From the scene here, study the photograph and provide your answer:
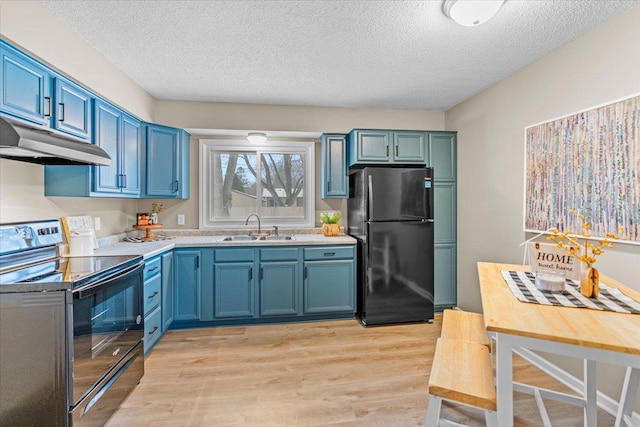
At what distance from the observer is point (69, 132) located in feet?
6.54

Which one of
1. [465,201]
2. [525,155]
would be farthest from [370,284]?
[525,155]

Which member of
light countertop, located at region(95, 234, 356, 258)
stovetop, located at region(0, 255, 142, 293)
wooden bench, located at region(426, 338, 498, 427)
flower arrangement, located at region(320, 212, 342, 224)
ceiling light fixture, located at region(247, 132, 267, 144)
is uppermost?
ceiling light fixture, located at region(247, 132, 267, 144)

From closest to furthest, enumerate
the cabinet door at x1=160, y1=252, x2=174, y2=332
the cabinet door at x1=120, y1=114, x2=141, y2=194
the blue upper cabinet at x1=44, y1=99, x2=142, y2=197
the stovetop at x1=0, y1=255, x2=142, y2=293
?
1. the stovetop at x1=0, y1=255, x2=142, y2=293
2. the blue upper cabinet at x1=44, y1=99, x2=142, y2=197
3. the cabinet door at x1=120, y1=114, x2=141, y2=194
4. the cabinet door at x1=160, y1=252, x2=174, y2=332

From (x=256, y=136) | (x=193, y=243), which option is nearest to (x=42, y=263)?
(x=193, y=243)

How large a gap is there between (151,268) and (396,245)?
2.31 metres

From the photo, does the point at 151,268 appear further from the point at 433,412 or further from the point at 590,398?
the point at 590,398

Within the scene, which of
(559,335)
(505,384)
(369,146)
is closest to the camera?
(559,335)

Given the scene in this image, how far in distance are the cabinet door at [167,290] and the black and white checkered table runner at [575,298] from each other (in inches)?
108

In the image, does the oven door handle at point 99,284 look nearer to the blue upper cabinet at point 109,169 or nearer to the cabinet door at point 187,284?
the blue upper cabinet at point 109,169

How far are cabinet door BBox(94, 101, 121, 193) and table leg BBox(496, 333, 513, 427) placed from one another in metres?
2.69

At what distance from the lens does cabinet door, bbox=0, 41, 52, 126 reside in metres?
1.53

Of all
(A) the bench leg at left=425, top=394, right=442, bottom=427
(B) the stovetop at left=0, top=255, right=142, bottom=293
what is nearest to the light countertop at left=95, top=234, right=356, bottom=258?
(B) the stovetop at left=0, top=255, right=142, bottom=293

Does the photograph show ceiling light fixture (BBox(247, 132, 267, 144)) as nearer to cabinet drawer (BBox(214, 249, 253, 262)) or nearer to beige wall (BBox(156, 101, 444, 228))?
beige wall (BBox(156, 101, 444, 228))

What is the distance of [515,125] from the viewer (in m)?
2.67
